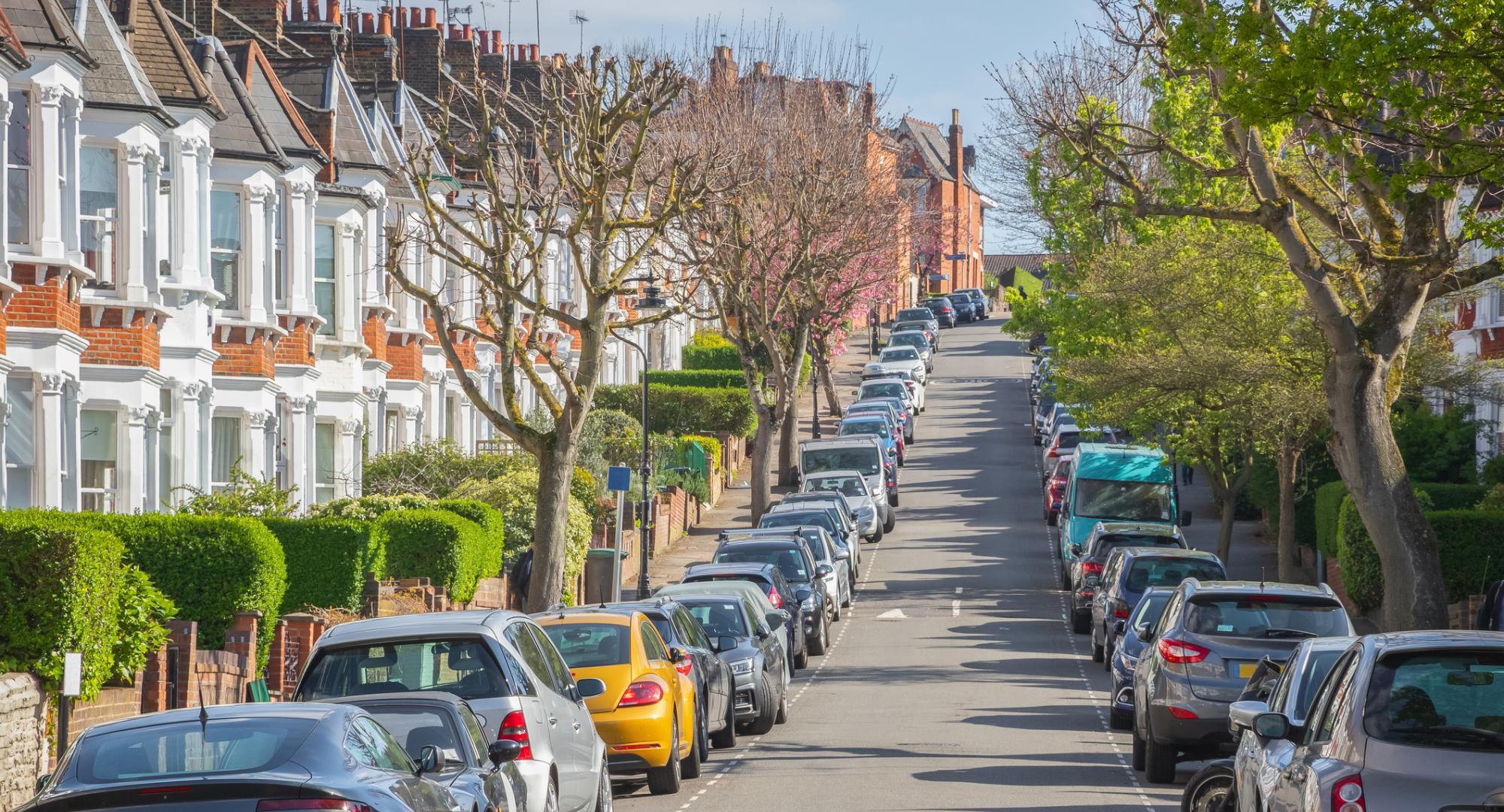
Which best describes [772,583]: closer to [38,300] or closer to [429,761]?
[38,300]

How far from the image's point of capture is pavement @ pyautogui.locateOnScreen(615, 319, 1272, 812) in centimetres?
1645

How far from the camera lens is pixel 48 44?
820 inches

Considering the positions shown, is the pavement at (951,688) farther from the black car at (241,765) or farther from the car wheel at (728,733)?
the black car at (241,765)

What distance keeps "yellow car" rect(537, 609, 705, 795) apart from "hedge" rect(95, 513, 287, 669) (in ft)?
17.3

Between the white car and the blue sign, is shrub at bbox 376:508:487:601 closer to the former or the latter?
the blue sign

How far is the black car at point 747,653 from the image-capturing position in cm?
2091

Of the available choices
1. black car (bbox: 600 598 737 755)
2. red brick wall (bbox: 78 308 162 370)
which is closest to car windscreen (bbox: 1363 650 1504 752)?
black car (bbox: 600 598 737 755)

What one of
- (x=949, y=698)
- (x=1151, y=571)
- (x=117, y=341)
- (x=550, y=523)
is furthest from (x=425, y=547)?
(x=1151, y=571)

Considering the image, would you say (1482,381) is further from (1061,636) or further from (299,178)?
(299,178)

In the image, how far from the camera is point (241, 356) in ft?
92.3

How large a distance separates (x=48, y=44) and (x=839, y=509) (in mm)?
20426

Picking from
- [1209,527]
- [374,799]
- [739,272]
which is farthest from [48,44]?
[1209,527]

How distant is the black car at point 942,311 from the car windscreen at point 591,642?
9434 cm

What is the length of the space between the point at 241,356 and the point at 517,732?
17.6m
